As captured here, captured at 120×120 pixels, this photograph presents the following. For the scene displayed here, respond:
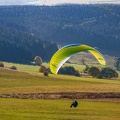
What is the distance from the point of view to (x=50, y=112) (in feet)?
123

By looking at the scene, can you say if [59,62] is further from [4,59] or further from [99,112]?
[4,59]

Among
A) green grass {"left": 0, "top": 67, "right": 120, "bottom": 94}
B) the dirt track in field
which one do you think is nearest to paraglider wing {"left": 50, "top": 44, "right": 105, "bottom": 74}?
the dirt track in field

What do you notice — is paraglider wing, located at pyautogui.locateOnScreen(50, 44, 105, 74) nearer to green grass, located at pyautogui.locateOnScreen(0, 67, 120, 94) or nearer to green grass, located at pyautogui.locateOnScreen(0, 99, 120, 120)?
green grass, located at pyautogui.locateOnScreen(0, 99, 120, 120)

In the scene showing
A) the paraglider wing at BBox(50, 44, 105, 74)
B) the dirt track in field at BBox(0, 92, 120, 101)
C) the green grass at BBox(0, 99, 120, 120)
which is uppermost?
the dirt track in field at BBox(0, 92, 120, 101)

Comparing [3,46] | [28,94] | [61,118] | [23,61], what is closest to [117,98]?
[28,94]

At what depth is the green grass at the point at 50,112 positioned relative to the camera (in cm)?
3472

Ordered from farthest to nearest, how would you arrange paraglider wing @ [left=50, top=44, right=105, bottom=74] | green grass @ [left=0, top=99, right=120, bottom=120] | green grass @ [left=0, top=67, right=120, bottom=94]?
green grass @ [left=0, top=67, right=120, bottom=94], green grass @ [left=0, top=99, right=120, bottom=120], paraglider wing @ [left=50, top=44, right=105, bottom=74]

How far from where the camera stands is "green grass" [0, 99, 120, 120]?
1367 inches

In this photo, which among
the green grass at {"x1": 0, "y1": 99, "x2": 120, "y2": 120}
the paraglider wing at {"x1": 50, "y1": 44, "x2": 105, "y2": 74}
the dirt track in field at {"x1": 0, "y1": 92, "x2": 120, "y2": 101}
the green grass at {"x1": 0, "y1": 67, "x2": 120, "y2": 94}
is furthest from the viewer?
the green grass at {"x1": 0, "y1": 67, "x2": 120, "y2": 94}

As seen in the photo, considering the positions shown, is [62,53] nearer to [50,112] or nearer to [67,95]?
[50,112]

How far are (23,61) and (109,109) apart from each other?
12522cm

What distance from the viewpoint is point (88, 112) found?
38.7 meters

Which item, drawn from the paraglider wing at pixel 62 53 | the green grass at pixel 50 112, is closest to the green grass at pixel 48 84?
the green grass at pixel 50 112

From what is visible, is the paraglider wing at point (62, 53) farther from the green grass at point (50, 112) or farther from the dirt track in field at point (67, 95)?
the dirt track in field at point (67, 95)
